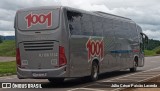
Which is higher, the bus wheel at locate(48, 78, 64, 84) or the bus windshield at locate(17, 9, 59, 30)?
the bus windshield at locate(17, 9, 59, 30)

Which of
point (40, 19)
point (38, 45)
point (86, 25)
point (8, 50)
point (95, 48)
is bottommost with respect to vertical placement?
point (8, 50)

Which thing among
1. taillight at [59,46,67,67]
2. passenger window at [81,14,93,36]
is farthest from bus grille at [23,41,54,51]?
passenger window at [81,14,93,36]

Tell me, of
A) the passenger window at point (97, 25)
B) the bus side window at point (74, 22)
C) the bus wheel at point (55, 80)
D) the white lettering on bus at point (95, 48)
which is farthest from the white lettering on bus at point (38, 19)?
the passenger window at point (97, 25)

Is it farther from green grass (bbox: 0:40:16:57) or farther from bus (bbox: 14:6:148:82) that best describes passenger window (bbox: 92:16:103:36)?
green grass (bbox: 0:40:16:57)

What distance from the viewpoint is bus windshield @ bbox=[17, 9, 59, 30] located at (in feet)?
57.9

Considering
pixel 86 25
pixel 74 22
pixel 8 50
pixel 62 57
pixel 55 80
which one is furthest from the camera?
pixel 8 50

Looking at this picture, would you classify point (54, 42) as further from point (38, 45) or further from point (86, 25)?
point (86, 25)

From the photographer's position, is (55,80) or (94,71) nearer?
(55,80)

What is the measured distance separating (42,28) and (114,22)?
24.4 feet

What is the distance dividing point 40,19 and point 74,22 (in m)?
1.59

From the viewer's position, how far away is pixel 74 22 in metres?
18.6

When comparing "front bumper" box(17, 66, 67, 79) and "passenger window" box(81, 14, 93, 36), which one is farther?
"passenger window" box(81, 14, 93, 36)

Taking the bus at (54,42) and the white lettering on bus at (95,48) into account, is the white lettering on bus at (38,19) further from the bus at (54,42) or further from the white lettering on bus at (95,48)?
the white lettering on bus at (95,48)

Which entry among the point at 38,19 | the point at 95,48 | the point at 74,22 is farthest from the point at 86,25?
the point at 38,19
